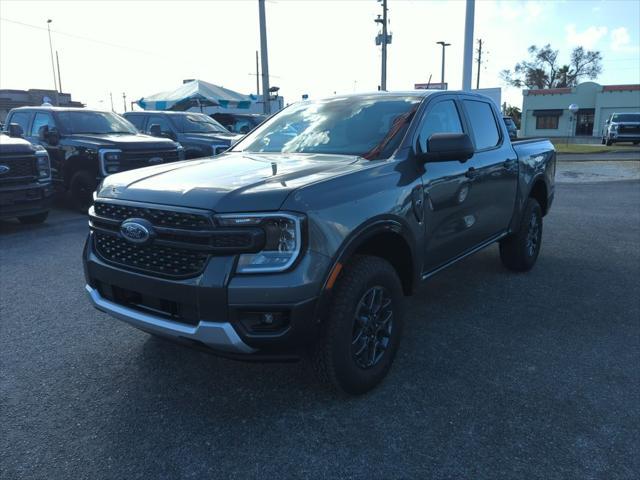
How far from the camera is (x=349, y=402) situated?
9.92ft

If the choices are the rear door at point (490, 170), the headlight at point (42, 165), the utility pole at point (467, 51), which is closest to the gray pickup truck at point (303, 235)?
the rear door at point (490, 170)

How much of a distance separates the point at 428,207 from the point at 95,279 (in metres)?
2.18

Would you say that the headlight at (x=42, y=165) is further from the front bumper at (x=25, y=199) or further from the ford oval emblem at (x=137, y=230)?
the ford oval emblem at (x=137, y=230)

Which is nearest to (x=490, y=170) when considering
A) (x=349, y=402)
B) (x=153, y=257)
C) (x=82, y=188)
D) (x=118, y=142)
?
(x=349, y=402)

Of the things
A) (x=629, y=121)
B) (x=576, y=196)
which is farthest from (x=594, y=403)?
(x=629, y=121)

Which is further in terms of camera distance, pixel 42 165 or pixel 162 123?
pixel 162 123

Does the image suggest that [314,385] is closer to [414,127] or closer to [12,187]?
[414,127]

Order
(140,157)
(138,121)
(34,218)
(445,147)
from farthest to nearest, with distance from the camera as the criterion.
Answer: (138,121)
(140,157)
(34,218)
(445,147)

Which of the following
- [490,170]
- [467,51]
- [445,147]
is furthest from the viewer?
[467,51]

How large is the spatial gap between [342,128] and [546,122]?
51473 mm

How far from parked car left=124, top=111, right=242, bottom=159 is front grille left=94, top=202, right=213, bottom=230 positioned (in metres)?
8.38

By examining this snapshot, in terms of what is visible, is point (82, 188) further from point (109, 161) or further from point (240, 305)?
point (240, 305)

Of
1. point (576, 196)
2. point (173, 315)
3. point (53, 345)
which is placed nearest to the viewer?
point (173, 315)

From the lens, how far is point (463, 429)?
2.76 meters
